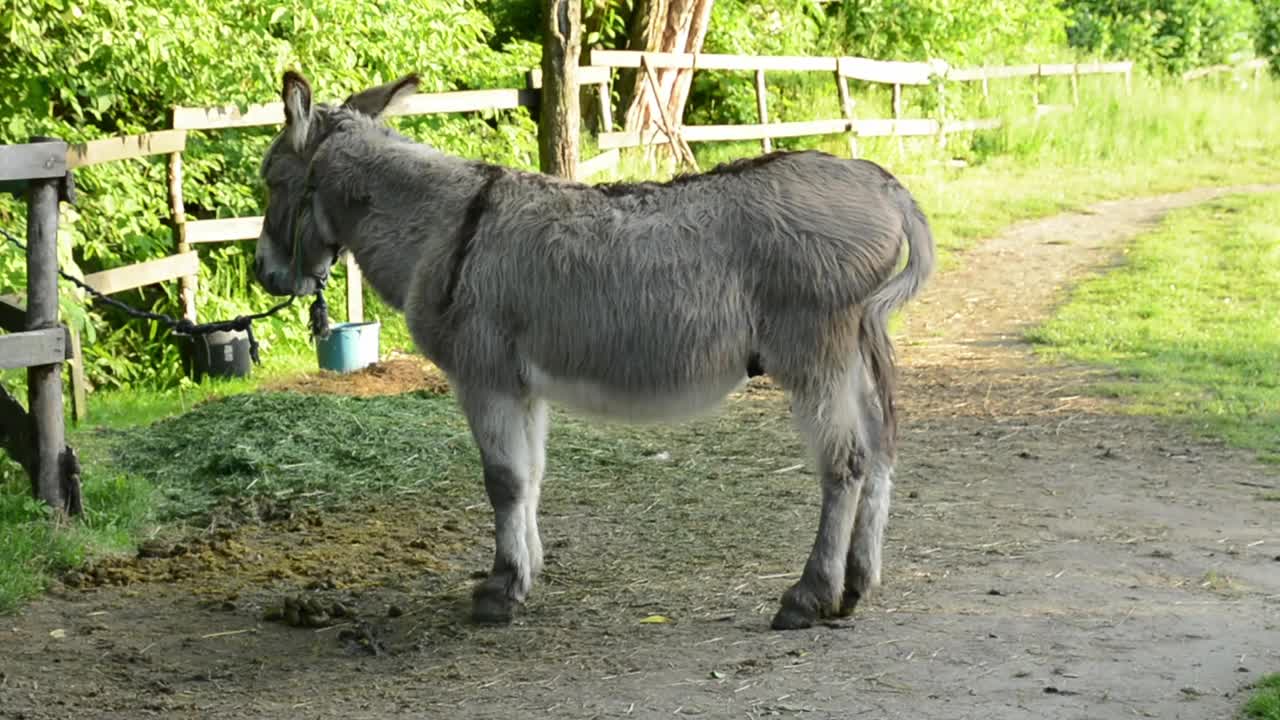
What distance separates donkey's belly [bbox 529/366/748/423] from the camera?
17.0ft

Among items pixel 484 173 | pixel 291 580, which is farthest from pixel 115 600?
pixel 484 173

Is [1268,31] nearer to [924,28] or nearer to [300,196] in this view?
[924,28]

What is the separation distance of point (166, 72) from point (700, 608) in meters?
6.49

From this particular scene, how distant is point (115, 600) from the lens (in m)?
5.69

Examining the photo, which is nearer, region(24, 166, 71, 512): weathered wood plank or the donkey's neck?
the donkey's neck

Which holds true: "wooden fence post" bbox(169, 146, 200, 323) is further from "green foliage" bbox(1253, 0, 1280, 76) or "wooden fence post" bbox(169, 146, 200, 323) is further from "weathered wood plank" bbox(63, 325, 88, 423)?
"green foliage" bbox(1253, 0, 1280, 76)

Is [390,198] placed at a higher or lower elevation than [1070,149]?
higher

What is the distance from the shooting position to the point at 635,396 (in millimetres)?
5227

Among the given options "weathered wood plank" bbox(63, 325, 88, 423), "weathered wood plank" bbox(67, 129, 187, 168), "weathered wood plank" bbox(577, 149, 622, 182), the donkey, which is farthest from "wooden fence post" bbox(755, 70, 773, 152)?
the donkey

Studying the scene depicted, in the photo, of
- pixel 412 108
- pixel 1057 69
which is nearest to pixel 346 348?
pixel 412 108

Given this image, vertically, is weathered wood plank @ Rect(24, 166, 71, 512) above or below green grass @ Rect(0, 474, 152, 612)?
above

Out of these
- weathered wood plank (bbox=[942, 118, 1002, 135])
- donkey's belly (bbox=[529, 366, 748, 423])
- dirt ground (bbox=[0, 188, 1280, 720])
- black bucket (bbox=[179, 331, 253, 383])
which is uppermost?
weathered wood plank (bbox=[942, 118, 1002, 135])

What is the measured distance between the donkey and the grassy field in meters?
1.96

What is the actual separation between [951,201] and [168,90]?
8.96 meters
